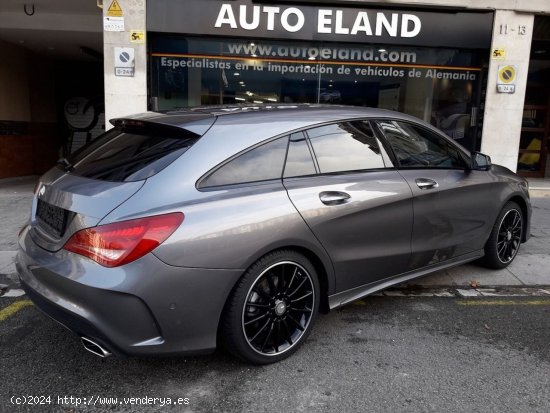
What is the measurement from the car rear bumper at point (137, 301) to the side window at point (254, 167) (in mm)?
563

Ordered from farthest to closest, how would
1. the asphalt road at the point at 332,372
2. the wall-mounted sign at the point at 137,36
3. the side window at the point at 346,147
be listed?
the wall-mounted sign at the point at 137,36, the side window at the point at 346,147, the asphalt road at the point at 332,372

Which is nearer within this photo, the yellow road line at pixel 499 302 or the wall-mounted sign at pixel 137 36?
the yellow road line at pixel 499 302

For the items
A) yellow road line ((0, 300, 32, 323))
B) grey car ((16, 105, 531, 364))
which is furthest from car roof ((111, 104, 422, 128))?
yellow road line ((0, 300, 32, 323))

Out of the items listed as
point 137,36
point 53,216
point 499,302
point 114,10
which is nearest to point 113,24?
point 114,10

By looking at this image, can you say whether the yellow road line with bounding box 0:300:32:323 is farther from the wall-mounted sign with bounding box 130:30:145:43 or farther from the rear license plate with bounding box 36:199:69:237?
the wall-mounted sign with bounding box 130:30:145:43

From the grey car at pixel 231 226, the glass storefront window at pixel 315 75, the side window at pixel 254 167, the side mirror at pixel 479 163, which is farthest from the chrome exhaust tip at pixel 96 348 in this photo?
the glass storefront window at pixel 315 75

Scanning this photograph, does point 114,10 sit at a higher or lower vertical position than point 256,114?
higher

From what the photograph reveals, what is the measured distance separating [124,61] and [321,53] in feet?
12.1

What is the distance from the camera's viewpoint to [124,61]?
28.4 feet

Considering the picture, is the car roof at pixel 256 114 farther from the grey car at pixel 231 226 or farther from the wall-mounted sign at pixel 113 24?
the wall-mounted sign at pixel 113 24

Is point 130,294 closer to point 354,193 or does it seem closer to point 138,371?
point 138,371

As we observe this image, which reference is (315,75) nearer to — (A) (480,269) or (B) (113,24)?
(B) (113,24)

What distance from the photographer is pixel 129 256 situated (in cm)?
251

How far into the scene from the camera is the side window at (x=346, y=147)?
3.42 m
